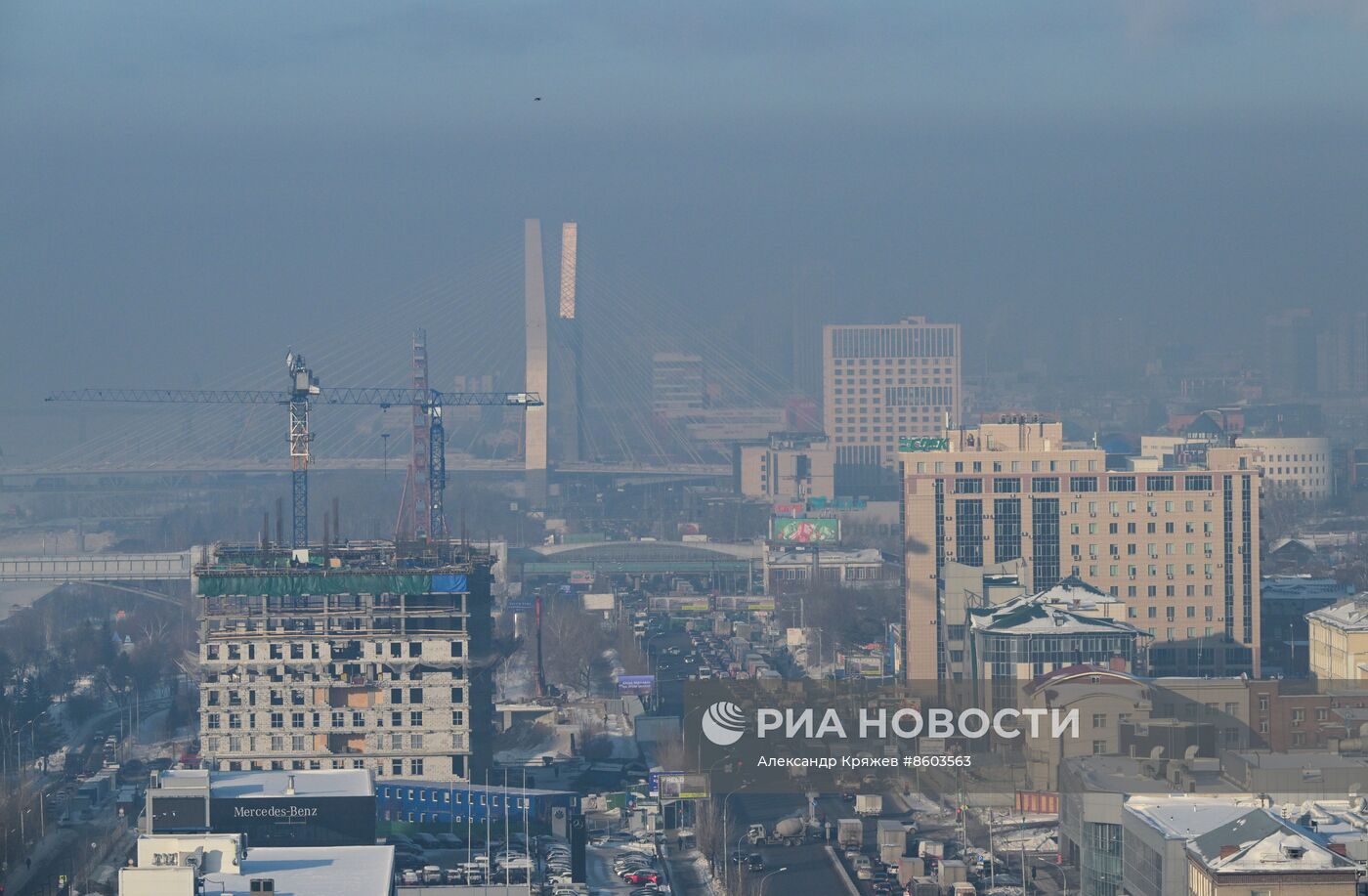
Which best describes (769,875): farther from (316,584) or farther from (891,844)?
(316,584)

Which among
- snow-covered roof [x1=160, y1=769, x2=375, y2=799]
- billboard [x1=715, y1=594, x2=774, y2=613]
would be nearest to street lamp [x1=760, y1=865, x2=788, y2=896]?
snow-covered roof [x1=160, y1=769, x2=375, y2=799]

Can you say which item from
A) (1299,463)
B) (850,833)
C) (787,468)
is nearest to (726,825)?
A: (850,833)

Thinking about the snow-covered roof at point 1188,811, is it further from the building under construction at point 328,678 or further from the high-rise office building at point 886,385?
the high-rise office building at point 886,385

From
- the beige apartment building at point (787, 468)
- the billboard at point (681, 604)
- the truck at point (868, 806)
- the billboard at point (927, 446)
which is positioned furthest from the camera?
the beige apartment building at point (787, 468)

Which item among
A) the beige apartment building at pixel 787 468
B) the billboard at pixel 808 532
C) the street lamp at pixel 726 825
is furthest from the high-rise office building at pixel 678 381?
the street lamp at pixel 726 825

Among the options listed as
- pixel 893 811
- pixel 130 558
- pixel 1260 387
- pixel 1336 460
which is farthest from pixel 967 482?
pixel 1260 387

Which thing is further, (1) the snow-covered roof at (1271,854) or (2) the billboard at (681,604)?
(2) the billboard at (681,604)

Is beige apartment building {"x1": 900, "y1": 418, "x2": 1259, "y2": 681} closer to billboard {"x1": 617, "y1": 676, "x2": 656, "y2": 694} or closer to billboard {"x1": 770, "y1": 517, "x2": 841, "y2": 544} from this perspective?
billboard {"x1": 617, "y1": 676, "x2": 656, "y2": 694}

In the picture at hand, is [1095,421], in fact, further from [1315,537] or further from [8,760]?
[8,760]
